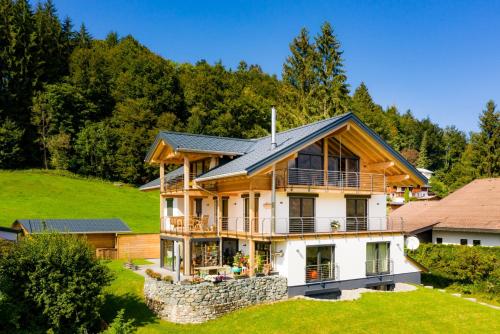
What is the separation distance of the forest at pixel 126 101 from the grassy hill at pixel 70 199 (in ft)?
16.6

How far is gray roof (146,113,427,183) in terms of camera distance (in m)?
21.9

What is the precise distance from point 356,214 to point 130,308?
14098 mm

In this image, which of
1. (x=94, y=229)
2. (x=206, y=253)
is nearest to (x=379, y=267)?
(x=206, y=253)

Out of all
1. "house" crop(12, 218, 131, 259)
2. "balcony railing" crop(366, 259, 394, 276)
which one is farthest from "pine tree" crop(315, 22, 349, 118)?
"house" crop(12, 218, 131, 259)

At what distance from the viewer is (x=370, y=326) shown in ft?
59.4

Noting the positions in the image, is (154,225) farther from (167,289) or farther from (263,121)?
(263,121)

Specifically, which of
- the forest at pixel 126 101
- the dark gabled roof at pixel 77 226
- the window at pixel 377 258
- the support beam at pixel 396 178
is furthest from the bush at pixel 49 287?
the forest at pixel 126 101

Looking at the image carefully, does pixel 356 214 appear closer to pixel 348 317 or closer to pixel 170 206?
pixel 348 317

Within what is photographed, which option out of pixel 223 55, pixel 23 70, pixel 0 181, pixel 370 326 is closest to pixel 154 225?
pixel 0 181

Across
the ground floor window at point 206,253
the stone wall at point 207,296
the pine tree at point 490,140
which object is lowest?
the stone wall at point 207,296

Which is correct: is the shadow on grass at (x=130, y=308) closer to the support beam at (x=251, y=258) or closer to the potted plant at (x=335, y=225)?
the support beam at (x=251, y=258)

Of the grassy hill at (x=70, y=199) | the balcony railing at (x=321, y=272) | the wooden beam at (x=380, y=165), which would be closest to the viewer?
the balcony railing at (x=321, y=272)

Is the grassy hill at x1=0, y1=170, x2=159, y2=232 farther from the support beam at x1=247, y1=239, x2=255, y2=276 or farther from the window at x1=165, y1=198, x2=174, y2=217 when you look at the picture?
the support beam at x1=247, y1=239, x2=255, y2=276

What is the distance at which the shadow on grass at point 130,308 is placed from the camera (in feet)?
66.9
